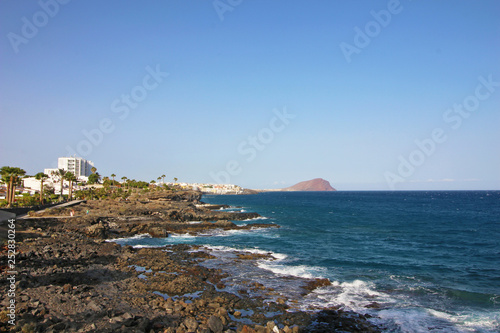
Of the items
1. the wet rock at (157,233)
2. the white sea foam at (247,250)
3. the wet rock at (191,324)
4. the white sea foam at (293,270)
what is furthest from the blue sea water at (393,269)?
the wet rock at (191,324)

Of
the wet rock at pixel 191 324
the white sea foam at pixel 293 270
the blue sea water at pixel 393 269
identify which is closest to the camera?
the wet rock at pixel 191 324

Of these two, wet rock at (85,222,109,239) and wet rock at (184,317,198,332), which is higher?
wet rock at (85,222,109,239)

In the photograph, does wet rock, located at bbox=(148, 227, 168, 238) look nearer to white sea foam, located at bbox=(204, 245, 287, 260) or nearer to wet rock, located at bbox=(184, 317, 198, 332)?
white sea foam, located at bbox=(204, 245, 287, 260)

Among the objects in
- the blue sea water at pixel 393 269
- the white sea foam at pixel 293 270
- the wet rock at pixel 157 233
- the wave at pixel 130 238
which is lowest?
the blue sea water at pixel 393 269

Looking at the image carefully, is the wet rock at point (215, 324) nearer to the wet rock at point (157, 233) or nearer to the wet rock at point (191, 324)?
the wet rock at point (191, 324)

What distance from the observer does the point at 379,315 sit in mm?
16797

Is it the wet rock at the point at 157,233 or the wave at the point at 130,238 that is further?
the wet rock at the point at 157,233

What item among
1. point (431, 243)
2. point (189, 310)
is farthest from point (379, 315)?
point (431, 243)

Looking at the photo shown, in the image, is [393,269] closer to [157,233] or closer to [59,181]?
[157,233]

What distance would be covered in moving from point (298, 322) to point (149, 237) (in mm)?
30000

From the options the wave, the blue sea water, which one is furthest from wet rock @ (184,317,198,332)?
the wave

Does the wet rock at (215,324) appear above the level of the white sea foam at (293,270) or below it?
above

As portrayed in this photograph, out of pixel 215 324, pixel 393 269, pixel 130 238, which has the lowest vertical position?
pixel 393 269

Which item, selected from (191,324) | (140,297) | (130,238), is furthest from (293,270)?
(130,238)
